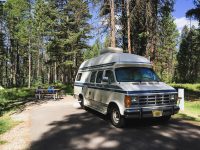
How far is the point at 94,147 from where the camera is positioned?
28.9 ft

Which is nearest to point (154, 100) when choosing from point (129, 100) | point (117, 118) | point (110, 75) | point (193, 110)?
point (129, 100)

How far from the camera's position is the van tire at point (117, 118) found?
11.0 metres

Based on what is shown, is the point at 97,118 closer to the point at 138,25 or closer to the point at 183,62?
the point at 138,25

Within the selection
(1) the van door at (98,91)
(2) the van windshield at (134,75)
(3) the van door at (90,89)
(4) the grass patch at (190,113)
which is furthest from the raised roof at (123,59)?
(4) the grass patch at (190,113)

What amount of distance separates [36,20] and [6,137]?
133 ft

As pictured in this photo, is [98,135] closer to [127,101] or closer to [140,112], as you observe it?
[127,101]

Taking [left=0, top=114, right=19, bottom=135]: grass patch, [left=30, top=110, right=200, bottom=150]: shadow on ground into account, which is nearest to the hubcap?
[left=30, top=110, right=200, bottom=150]: shadow on ground

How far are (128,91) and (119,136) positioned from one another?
164 centimetres

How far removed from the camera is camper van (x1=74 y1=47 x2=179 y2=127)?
34.8 ft

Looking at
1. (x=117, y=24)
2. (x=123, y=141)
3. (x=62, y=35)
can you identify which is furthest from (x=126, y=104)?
(x=62, y=35)

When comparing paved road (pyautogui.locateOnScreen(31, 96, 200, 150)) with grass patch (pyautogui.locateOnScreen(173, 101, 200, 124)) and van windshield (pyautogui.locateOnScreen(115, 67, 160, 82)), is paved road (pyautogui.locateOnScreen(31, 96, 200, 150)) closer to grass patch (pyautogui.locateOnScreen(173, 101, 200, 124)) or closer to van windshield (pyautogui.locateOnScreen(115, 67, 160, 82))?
grass patch (pyautogui.locateOnScreen(173, 101, 200, 124))

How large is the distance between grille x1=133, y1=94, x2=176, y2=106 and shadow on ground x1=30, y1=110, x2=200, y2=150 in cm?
94

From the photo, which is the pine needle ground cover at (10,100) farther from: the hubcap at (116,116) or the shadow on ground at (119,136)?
the hubcap at (116,116)

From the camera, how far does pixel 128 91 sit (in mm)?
10516
